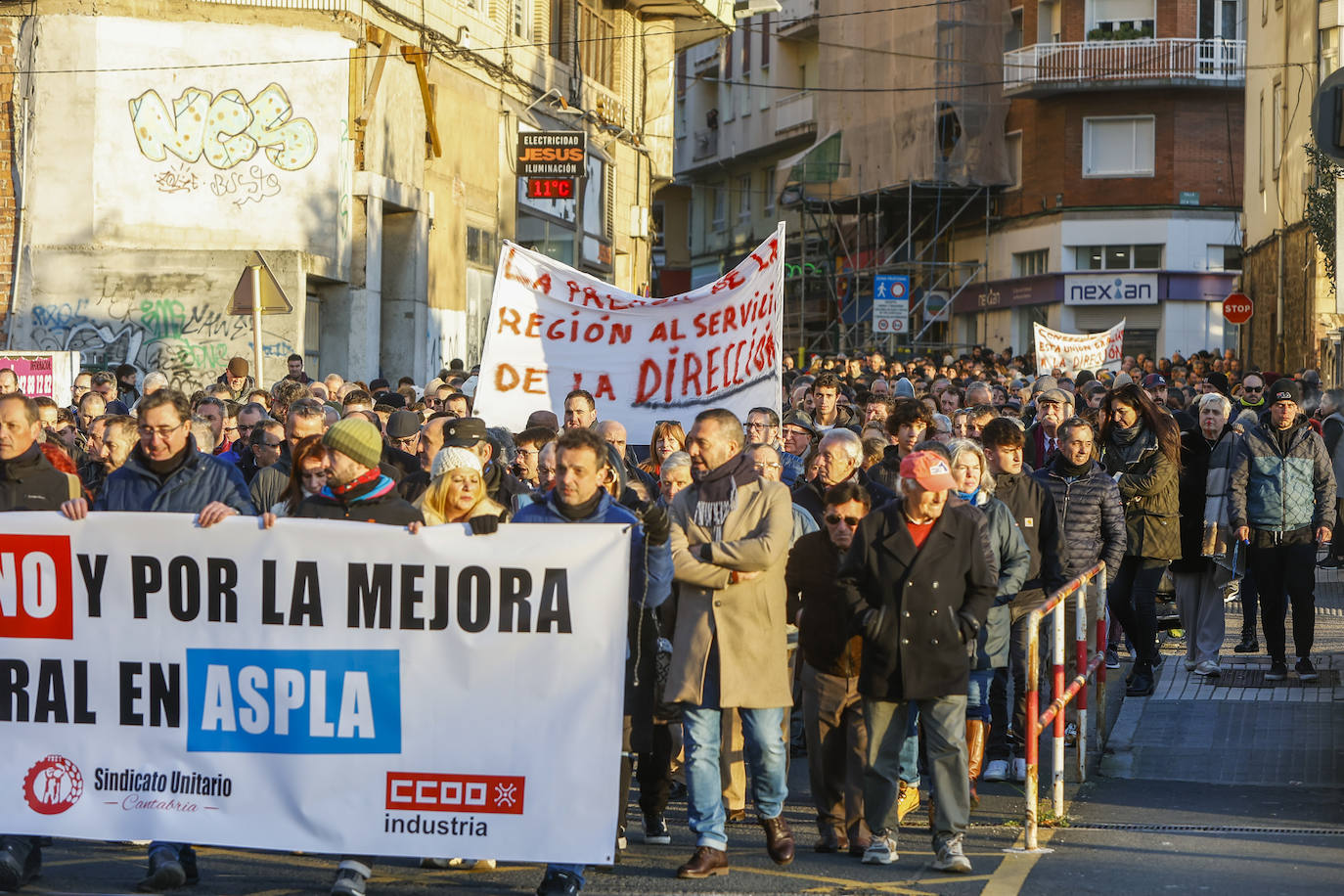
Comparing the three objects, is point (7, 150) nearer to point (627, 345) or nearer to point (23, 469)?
point (627, 345)

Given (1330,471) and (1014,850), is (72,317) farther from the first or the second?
(1014,850)

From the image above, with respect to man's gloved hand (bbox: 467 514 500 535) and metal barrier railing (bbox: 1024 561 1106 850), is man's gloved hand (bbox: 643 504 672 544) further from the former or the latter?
metal barrier railing (bbox: 1024 561 1106 850)

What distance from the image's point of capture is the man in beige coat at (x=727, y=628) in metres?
7.80

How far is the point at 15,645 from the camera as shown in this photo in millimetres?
7621

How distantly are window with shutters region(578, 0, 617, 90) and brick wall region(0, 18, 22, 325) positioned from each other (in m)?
12.7

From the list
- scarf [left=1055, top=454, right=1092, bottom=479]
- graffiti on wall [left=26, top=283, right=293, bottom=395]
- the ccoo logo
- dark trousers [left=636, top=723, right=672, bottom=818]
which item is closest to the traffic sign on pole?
graffiti on wall [left=26, top=283, right=293, bottom=395]

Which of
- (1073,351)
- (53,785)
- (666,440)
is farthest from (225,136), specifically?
(53,785)

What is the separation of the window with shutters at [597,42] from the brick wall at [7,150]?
41.5 feet

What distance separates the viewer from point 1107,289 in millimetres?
47531

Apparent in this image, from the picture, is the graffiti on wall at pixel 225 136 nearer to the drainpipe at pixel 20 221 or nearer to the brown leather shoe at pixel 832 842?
the drainpipe at pixel 20 221

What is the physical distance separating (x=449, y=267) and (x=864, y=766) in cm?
2206

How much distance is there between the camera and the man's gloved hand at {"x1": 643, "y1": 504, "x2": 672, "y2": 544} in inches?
293

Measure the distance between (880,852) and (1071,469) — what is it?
377cm

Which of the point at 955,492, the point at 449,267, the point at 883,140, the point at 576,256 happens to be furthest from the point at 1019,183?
the point at 955,492
